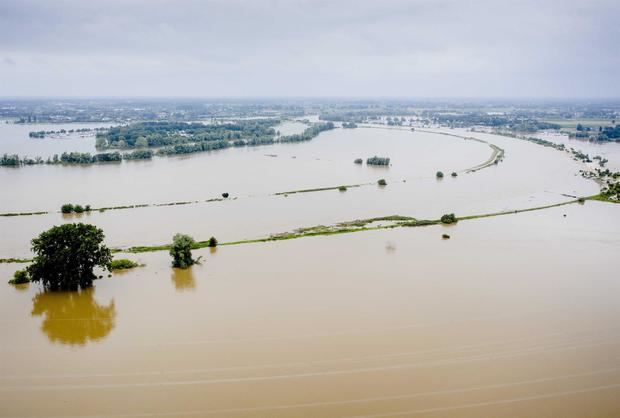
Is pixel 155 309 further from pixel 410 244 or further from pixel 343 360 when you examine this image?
pixel 410 244

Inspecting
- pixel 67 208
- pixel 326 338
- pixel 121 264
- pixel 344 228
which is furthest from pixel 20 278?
pixel 344 228

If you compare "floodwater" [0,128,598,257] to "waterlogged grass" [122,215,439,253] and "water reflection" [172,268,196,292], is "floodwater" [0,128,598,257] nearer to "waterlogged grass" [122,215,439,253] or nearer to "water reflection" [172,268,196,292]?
"waterlogged grass" [122,215,439,253]

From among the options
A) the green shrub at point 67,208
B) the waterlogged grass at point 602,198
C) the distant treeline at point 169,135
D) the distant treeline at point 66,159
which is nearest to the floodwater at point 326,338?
the green shrub at point 67,208

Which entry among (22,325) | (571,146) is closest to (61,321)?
(22,325)

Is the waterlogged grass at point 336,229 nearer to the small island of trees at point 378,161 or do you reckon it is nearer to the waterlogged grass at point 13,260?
the waterlogged grass at point 13,260

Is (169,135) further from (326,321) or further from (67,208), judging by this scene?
(326,321)

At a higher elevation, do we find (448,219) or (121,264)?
(448,219)
